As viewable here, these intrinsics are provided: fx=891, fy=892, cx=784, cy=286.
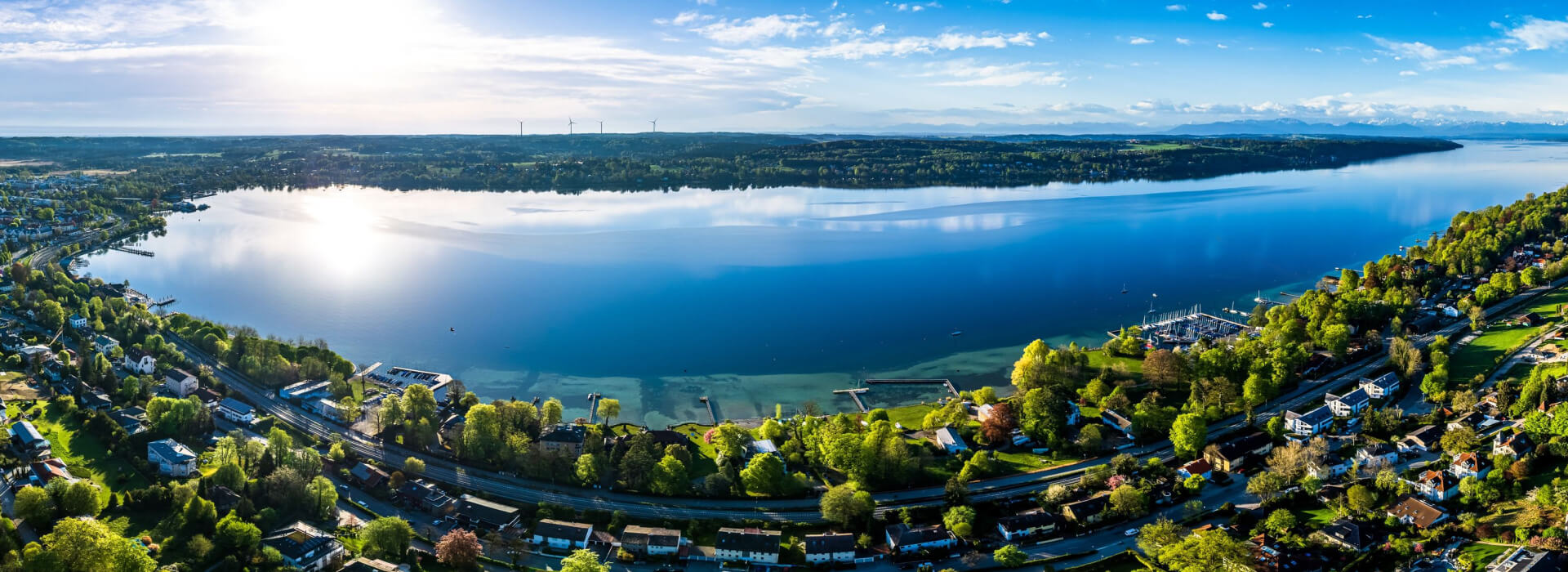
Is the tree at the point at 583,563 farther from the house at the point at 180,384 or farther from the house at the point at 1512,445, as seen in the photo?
the house at the point at 1512,445

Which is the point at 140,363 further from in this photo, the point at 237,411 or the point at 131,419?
the point at 237,411

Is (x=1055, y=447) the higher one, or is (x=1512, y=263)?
(x=1512, y=263)

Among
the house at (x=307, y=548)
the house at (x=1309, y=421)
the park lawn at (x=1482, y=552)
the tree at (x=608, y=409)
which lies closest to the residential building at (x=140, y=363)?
the house at (x=307, y=548)

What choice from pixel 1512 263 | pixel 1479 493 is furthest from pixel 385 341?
pixel 1512 263

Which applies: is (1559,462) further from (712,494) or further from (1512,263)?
(1512,263)

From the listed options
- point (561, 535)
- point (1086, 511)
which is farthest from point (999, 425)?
point (561, 535)
